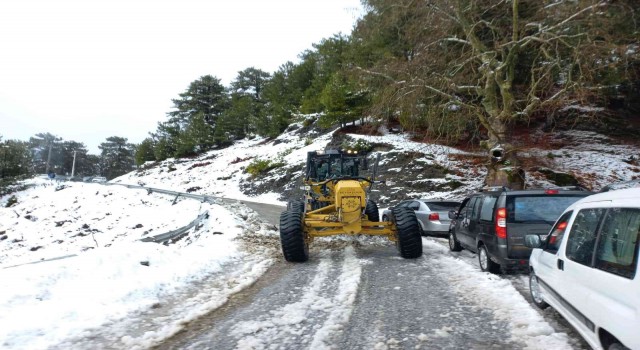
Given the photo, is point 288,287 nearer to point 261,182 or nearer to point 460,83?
point 460,83

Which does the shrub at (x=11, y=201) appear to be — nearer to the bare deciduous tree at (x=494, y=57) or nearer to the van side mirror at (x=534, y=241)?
the bare deciduous tree at (x=494, y=57)

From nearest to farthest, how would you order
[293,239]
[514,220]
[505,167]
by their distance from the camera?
[514,220] < [293,239] < [505,167]

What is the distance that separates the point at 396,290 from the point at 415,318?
1285 mm

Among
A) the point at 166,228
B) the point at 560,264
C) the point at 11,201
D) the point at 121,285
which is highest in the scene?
the point at 560,264

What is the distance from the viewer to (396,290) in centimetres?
624

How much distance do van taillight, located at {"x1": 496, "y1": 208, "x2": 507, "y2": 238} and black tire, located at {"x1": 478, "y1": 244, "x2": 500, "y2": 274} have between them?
1.96 feet

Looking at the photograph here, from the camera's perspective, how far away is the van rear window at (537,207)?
6.67 m

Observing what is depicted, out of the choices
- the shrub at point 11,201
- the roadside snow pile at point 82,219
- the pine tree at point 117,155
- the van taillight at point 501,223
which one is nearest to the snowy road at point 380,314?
the van taillight at point 501,223

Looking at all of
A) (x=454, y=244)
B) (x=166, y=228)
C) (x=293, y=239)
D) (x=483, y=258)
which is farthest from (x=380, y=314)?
(x=166, y=228)

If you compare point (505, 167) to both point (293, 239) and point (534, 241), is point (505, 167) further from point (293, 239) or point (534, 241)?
point (534, 241)

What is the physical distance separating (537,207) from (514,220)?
0.50 meters

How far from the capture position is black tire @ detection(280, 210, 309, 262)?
326 inches

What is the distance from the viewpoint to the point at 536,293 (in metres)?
5.21

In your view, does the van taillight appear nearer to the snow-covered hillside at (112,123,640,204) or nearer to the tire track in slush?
the tire track in slush
